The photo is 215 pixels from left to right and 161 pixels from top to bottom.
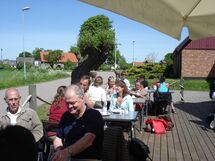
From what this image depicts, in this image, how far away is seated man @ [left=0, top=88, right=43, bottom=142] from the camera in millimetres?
5273

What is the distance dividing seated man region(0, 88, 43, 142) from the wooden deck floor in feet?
9.31

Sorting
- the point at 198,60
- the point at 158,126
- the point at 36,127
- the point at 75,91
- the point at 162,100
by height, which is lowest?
the point at 158,126

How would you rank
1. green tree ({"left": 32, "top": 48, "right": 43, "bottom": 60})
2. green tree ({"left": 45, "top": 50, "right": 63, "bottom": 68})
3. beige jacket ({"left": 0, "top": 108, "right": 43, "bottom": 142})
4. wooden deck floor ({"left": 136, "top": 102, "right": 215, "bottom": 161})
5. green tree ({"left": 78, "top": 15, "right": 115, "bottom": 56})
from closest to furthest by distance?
beige jacket ({"left": 0, "top": 108, "right": 43, "bottom": 142}) → wooden deck floor ({"left": 136, "top": 102, "right": 215, "bottom": 161}) → green tree ({"left": 78, "top": 15, "right": 115, "bottom": 56}) → green tree ({"left": 45, "top": 50, "right": 63, "bottom": 68}) → green tree ({"left": 32, "top": 48, "right": 43, "bottom": 60})

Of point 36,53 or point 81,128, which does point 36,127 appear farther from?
point 36,53

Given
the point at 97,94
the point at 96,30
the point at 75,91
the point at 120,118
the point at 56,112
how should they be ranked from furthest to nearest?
Result: the point at 96,30 < the point at 97,94 < the point at 120,118 < the point at 56,112 < the point at 75,91

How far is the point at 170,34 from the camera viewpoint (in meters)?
3.60

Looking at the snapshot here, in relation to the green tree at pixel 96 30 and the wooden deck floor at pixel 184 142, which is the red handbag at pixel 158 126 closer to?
the wooden deck floor at pixel 184 142

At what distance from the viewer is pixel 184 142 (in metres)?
9.32

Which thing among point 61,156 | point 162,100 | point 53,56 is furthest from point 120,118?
point 53,56

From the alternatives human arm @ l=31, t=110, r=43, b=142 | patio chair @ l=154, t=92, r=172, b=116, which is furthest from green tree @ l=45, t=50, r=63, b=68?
human arm @ l=31, t=110, r=43, b=142

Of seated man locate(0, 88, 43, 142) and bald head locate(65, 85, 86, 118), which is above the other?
bald head locate(65, 85, 86, 118)

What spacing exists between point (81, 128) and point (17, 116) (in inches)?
69.6

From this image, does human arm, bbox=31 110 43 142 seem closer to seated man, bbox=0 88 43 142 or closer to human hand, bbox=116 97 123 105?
seated man, bbox=0 88 43 142

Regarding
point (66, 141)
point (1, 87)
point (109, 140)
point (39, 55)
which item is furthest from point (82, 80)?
point (39, 55)
